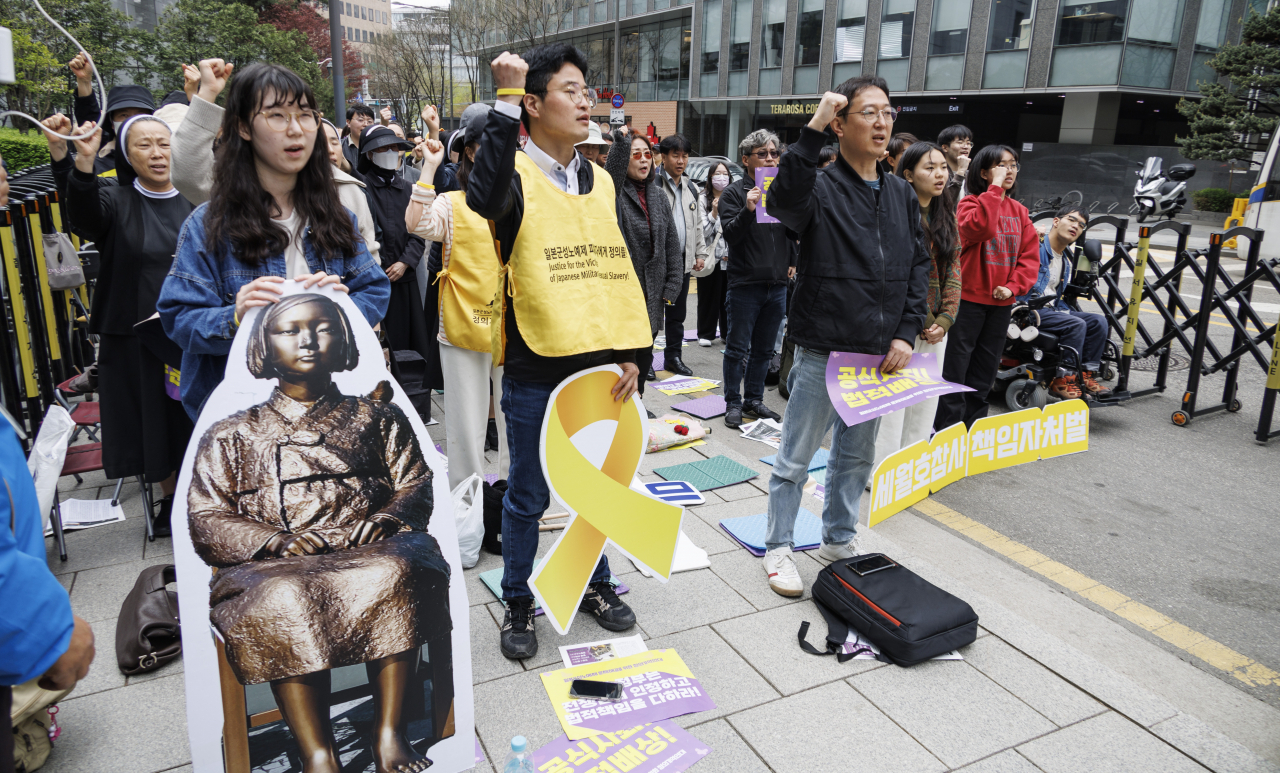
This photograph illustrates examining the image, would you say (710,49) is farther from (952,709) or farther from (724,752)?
(724,752)

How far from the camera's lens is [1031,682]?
2902 mm

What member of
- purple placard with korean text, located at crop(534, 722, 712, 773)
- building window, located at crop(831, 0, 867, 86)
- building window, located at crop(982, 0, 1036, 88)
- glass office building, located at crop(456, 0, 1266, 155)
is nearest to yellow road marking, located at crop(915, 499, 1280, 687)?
purple placard with korean text, located at crop(534, 722, 712, 773)

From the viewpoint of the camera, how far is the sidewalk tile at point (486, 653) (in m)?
2.85

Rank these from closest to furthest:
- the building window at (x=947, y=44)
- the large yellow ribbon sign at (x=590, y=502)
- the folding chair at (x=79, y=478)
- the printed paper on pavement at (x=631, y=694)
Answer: the printed paper on pavement at (x=631, y=694) < the large yellow ribbon sign at (x=590, y=502) < the folding chair at (x=79, y=478) < the building window at (x=947, y=44)

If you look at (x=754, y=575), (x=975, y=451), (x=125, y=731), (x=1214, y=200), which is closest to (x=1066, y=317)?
(x=975, y=451)

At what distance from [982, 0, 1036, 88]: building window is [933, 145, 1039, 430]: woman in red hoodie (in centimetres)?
2232

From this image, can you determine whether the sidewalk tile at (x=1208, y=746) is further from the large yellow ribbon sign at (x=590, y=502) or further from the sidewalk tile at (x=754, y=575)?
the large yellow ribbon sign at (x=590, y=502)

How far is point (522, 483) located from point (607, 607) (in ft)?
2.16

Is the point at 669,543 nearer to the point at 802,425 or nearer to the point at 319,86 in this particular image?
the point at 802,425

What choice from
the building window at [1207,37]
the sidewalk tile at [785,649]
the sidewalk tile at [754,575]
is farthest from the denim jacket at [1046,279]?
the building window at [1207,37]

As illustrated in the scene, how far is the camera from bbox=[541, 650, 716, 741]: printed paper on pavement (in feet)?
8.51

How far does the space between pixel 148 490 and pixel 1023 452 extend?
516 cm

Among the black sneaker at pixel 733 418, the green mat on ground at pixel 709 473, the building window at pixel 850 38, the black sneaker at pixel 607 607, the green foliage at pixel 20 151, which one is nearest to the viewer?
the black sneaker at pixel 607 607

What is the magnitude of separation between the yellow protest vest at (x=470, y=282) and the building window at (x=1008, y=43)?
2526 cm
